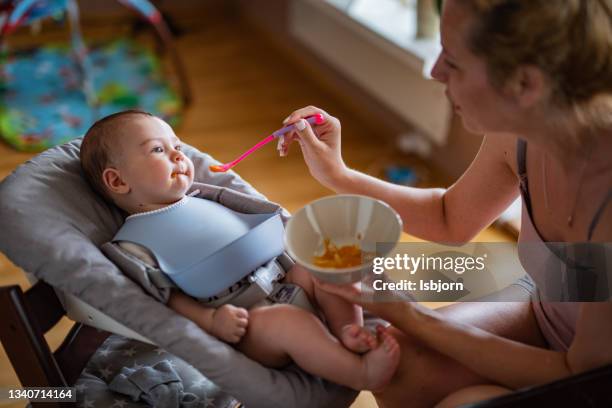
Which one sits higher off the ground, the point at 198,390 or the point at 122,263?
the point at 122,263

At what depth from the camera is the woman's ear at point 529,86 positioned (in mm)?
977

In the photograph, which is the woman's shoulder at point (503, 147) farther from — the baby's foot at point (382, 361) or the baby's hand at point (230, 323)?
the baby's hand at point (230, 323)

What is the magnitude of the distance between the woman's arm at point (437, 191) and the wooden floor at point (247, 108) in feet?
3.34

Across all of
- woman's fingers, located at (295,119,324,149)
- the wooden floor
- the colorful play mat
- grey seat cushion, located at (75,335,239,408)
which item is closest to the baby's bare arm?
grey seat cushion, located at (75,335,239,408)

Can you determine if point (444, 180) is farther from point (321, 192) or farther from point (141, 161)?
point (141, 161)

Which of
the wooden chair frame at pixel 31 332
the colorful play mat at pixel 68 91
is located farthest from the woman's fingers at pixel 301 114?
the colorful play mat at pixel 68 91

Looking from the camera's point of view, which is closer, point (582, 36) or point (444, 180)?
point (582, 36)

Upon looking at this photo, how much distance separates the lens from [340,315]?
117 centimetres

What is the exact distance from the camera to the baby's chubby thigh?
1119mm

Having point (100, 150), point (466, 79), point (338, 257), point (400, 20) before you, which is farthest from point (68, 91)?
point (466, 79)

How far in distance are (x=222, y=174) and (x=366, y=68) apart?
166cm

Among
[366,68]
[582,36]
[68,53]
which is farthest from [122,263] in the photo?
[68,53]

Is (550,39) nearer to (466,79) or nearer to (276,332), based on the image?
(466,79)

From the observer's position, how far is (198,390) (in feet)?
4.58
